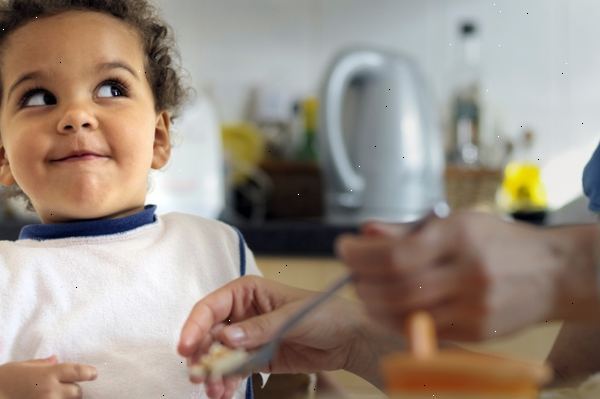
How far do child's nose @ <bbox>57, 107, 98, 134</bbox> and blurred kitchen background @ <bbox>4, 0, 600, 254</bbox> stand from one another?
852 millimetres

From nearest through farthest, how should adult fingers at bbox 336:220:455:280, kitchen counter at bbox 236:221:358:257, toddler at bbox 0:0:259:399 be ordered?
1. adult fingers at bbox 336:220:455:280
2. toddler at bbox 0:0:259:399
3. kitchen counter at bbox 236:221:358:257

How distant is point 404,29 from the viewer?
1966mm

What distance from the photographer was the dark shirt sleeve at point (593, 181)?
0.65 metres

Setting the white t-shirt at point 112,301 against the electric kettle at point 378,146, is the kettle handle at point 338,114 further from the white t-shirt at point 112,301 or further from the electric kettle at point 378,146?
the white t-shirt at point 112,301

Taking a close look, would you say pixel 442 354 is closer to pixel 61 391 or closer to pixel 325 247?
pixel 61 391

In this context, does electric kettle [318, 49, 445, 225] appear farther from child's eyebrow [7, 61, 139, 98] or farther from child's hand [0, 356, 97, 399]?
child's hand [0, 356, 97, 399]

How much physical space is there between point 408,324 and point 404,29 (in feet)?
5.57

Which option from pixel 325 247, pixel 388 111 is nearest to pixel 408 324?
pixel 325 247

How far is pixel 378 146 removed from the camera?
1475mm

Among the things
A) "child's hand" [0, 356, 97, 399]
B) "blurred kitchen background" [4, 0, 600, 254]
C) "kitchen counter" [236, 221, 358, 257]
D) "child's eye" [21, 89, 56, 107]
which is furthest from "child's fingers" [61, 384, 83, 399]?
"blurred kitchen background" [4, 0, 600, 254]

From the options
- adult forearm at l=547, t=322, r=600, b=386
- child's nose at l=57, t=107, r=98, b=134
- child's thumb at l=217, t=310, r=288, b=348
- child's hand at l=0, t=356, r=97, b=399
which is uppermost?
child's nose at l=57, t=107, r=98, b=134

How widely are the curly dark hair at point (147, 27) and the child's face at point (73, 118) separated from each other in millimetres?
17

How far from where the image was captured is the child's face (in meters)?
0.62

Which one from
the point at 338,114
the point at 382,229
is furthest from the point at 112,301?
the point at 338,114
